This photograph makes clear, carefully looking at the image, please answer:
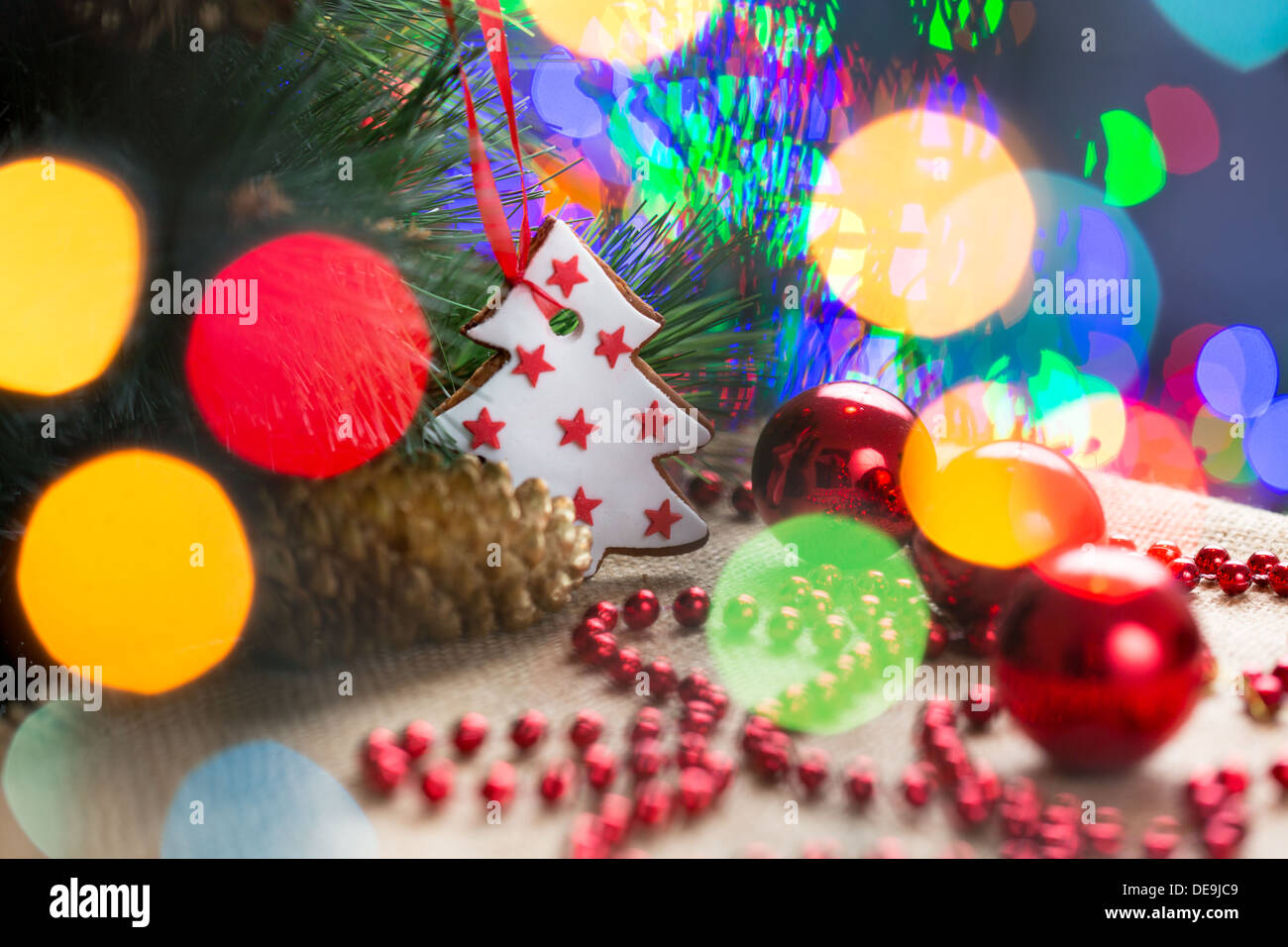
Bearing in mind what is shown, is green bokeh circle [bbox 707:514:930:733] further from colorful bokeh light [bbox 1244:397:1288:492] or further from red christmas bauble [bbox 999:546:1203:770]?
colorful bokeh light [bbox 1244:397:1288:492]

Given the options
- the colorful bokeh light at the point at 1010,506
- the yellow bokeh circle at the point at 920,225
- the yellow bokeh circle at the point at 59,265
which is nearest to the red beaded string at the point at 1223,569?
the colorful bokeh light at the point at 1010,506

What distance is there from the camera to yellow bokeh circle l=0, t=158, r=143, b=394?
1.54 ft

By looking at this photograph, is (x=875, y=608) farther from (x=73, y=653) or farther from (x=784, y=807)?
(x=73, y=653)

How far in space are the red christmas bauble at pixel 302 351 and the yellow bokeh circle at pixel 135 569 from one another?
1.9 inches

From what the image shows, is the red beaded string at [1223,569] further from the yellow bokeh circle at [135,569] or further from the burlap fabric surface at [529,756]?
the yellow bokeh circle at [135,569]

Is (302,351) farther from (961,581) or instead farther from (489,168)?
(961,581)

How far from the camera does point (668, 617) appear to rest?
28.3 inches

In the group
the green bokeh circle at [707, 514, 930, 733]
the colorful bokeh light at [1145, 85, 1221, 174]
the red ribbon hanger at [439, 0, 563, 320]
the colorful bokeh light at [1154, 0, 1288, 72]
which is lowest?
the green bokeh circle at [707, 514, 930, 733]

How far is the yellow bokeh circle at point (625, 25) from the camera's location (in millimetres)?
996

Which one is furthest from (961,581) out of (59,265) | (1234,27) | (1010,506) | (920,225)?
(1234,27)

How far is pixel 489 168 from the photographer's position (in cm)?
71

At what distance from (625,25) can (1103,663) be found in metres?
0.84

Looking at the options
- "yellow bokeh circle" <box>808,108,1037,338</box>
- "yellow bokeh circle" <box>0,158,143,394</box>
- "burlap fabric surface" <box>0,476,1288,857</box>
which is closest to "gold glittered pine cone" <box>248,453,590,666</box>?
"burlap fabric surface" <box>0,476,1288,857</box>

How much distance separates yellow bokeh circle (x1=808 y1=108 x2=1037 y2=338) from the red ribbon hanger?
1.20 feet
